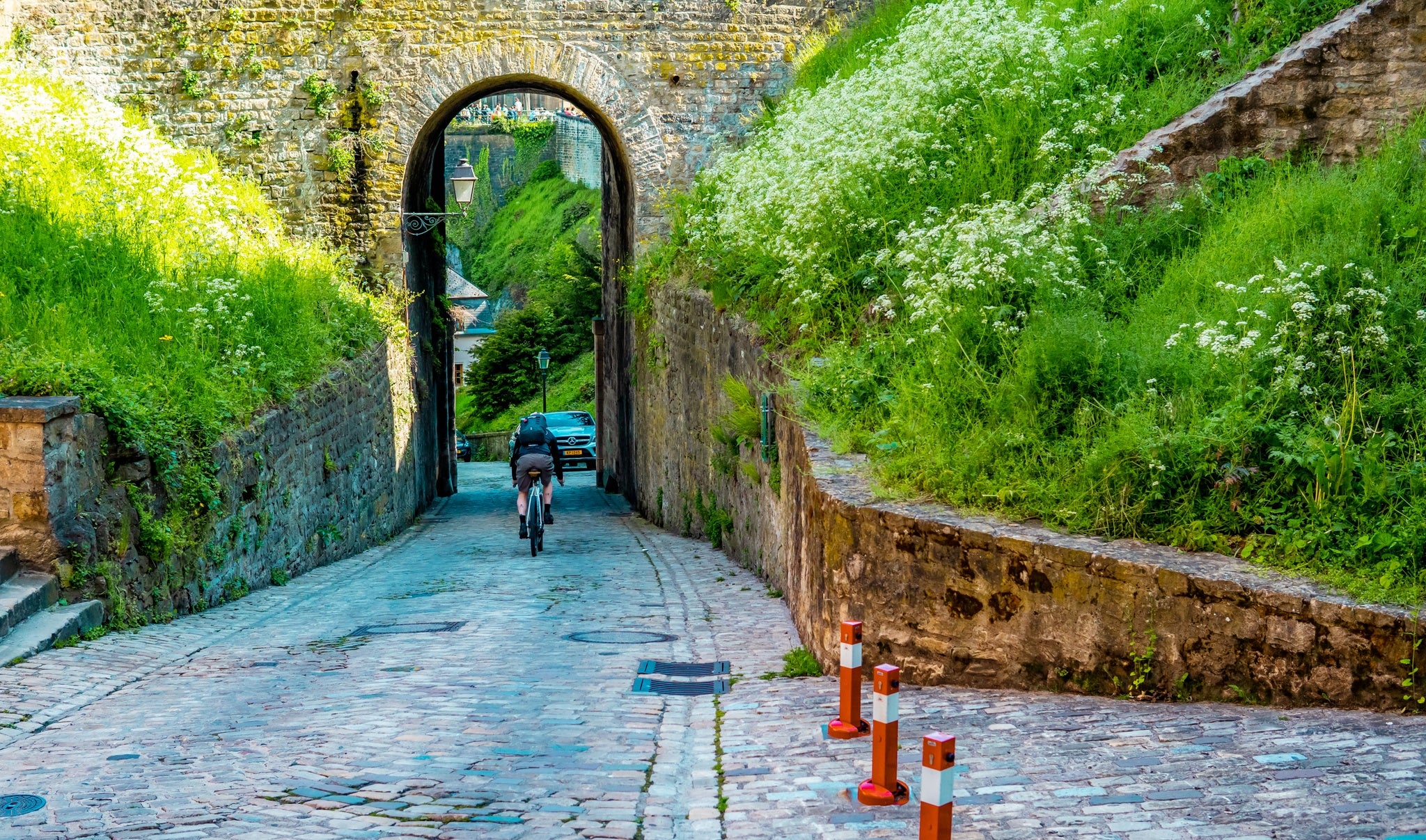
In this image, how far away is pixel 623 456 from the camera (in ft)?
73.2

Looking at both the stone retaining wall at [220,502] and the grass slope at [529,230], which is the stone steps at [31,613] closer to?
the stone retaining wall at [220,502]

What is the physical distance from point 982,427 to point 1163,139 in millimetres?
3945

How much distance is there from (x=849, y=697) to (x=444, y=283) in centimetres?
1845

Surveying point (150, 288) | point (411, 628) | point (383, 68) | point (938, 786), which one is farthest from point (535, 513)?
point (938, 786)

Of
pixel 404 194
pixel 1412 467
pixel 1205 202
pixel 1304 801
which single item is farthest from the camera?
pixel 404 194

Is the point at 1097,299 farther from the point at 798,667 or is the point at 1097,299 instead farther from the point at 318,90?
the point at 318,90

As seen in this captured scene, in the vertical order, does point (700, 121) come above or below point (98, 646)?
above

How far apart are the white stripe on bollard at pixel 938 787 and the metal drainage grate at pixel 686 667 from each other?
11.7 ft

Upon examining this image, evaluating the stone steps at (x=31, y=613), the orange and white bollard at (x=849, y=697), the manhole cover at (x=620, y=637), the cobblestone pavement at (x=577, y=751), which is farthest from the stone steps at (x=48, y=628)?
the orange and white bollard at (x=849, y=697)

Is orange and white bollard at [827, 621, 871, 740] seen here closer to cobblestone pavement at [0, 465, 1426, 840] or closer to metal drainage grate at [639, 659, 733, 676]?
cobblestone pavement at [0, 465, 1426, 840]

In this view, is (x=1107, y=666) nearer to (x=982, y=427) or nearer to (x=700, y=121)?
(x=982, y=427)

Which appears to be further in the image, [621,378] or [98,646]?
[621,378]

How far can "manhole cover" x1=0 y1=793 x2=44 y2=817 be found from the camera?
4508 millimetres

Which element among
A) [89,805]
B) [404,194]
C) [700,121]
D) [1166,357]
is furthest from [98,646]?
[700,121]
